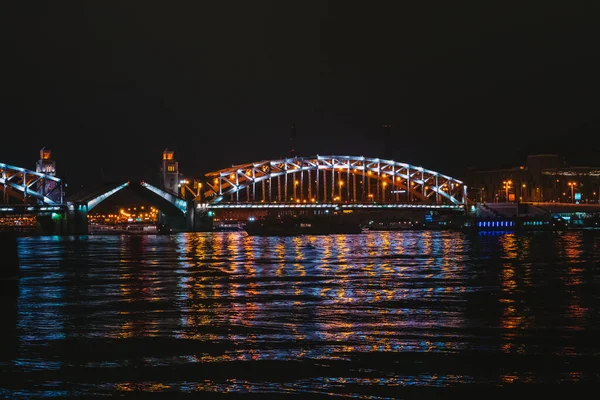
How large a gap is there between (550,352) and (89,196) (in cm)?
11769

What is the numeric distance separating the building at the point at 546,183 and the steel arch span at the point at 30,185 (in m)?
69.8

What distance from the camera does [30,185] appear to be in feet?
453

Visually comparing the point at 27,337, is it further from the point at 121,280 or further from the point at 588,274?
the point at 588,274

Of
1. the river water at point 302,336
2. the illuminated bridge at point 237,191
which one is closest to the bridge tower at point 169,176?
the illuminated bridge at point 237,191

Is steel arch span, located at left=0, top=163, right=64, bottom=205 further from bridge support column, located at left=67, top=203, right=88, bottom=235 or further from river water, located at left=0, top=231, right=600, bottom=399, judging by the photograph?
river water, located at left=0, top=231, right=600, bottom=399

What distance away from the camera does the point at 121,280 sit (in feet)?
98.7

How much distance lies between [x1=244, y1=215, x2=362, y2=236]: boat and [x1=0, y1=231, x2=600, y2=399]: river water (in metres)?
75.6

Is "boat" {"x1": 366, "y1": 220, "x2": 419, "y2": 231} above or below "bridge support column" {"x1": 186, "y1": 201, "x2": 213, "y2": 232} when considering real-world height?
below

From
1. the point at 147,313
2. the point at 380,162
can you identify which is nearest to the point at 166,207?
the point at 380,162

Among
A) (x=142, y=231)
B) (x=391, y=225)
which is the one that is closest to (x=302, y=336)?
(x=142, y=231)

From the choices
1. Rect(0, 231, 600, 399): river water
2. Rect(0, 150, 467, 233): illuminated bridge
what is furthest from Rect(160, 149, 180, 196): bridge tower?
Rect(0, 231, 600, 399): river water

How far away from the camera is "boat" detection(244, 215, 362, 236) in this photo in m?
106

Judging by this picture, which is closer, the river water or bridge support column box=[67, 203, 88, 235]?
the river water

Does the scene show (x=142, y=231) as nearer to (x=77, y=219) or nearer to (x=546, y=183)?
(x=77, y=219)
